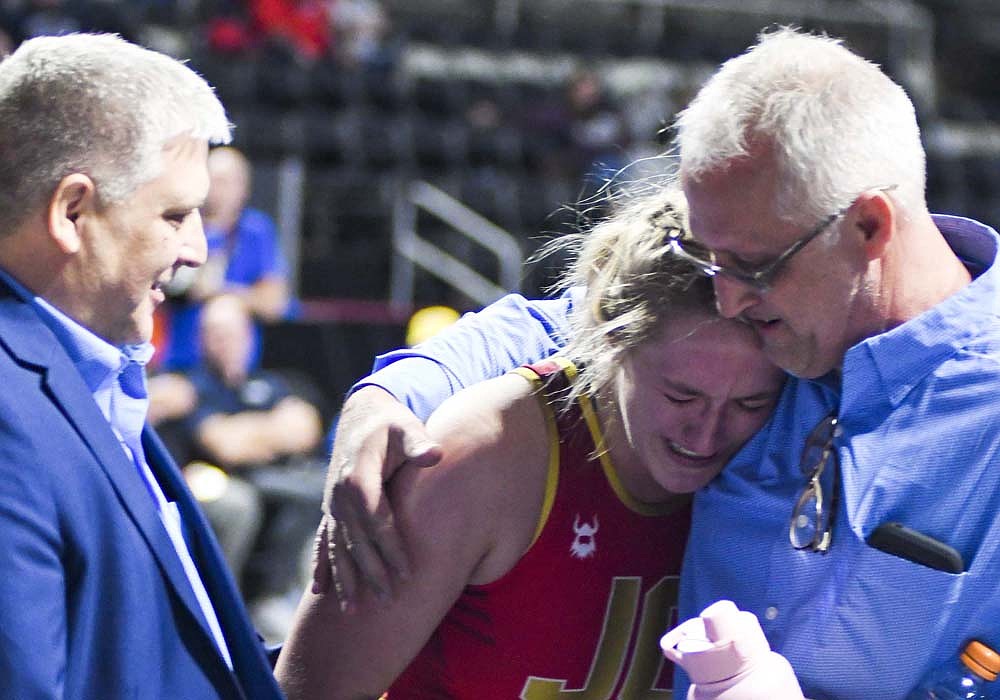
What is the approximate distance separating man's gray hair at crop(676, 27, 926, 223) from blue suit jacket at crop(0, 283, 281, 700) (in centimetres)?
78

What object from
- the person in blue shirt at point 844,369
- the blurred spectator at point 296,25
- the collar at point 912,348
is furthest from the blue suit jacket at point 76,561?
the blurred spectator at point 296,25

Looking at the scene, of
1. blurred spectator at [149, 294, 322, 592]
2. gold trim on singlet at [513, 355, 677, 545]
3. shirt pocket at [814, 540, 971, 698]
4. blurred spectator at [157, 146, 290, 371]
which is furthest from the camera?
blurred spectator at [157, 146, 290, 371]

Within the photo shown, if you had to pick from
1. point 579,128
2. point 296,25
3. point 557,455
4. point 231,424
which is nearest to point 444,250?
point 579,128

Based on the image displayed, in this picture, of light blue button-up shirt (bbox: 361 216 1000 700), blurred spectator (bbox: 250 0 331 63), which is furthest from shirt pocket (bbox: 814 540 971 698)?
blurred spectator (bbox: 250 0 331 63)

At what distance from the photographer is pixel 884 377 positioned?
1612 mm

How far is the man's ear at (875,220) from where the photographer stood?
1.59m

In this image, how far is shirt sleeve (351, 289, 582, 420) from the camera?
75.9 inches

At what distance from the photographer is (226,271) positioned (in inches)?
224

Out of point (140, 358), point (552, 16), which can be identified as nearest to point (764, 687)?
point (140, 358)

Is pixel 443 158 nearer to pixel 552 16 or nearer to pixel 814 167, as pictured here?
pixel 552 16

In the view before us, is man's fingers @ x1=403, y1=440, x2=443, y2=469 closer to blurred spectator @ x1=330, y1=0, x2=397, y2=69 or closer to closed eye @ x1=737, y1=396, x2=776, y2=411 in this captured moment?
closed eye @ x1=737, y1=396, x2=776, y2=411

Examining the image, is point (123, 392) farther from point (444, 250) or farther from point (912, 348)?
point (444, 250)

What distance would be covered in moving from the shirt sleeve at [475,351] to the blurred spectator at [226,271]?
3358mm

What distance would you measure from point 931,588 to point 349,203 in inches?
255
